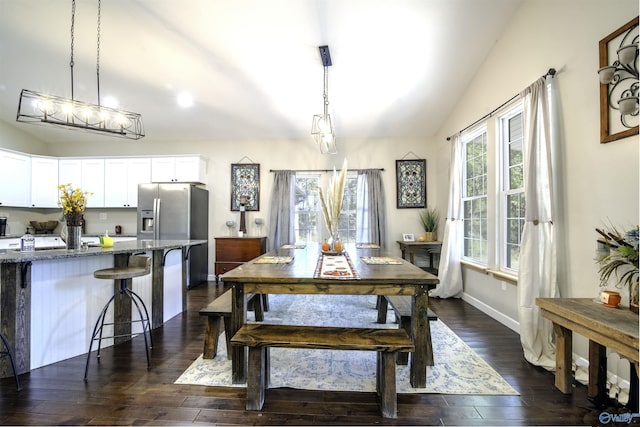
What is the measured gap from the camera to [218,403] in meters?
1.67

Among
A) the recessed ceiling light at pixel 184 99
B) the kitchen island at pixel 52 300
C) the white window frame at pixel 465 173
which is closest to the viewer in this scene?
the kitchen island at pixel 52 300

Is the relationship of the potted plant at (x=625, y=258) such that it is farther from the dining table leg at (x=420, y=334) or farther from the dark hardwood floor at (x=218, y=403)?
the dining table leg at (x=420, y=334)

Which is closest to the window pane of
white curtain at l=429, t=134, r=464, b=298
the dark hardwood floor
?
white curtain at l=429, t=134, r=464, b=298

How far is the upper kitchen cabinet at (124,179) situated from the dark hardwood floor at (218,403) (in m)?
3.37

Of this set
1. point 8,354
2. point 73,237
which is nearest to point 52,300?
point 8,354

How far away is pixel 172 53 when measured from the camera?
3.27 meters

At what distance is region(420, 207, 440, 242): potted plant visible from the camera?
15.3ft

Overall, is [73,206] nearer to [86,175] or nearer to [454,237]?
[86,175]

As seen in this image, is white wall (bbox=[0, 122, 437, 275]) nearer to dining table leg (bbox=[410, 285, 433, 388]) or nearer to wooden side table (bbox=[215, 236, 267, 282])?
wooden side table (bbox=[215, 236, 267, 282])

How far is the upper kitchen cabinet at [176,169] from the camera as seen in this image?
15.7ft

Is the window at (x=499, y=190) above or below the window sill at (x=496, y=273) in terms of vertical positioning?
above

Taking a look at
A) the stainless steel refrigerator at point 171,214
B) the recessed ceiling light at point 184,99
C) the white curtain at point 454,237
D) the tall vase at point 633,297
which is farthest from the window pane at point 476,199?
the stainless steel refrigerator at point 171,214

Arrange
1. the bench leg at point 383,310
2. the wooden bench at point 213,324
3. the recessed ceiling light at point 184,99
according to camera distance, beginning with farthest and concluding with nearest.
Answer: the recessed ceiling light at point 184,99, the bench leg at point 383,310, the wooden bench at point 213,324

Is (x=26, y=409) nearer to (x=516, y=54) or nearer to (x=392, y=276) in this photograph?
(x=392, y=276)
